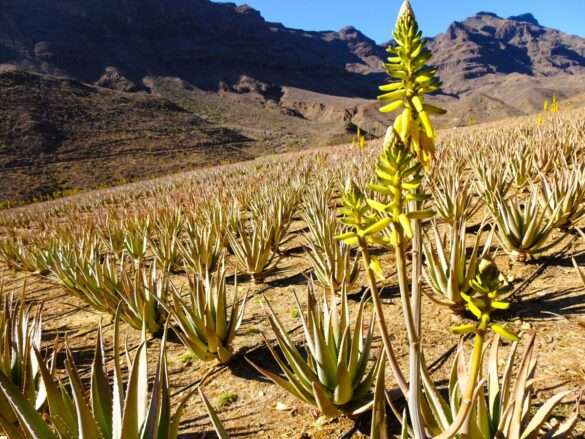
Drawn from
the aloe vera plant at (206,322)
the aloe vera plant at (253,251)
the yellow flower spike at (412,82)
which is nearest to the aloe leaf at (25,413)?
the aloe vera plant at (206,322)

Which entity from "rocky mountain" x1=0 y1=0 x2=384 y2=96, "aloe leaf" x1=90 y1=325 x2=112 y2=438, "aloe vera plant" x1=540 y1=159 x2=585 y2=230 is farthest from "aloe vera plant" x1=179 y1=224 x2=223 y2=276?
"rocky mountain" x1=0 y1=0 x2=384 y2=96

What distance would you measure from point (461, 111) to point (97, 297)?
313 ft

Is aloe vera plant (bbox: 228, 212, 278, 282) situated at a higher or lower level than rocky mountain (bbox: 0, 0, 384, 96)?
lower

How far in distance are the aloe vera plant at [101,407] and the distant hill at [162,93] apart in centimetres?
179

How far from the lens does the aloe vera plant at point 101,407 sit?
1173 millimetres

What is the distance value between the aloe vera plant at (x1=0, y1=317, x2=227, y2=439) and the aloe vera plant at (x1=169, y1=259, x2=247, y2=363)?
37.5 inches

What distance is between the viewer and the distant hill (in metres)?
39.5

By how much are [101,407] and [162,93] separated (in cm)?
8362

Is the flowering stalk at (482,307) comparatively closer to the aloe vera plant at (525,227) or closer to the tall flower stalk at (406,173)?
the tall flower stalk at (406,173)

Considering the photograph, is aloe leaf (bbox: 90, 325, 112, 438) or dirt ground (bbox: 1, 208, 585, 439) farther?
dirt ground (bbox: 1, 208, 585, 439)

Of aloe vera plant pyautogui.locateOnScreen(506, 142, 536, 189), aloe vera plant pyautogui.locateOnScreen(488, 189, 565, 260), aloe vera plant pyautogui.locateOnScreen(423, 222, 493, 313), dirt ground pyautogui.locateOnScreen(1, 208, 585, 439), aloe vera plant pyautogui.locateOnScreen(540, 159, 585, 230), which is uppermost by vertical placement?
aloe vera plant pyautogui.locateOnScreen(506, 142, 536, 189)

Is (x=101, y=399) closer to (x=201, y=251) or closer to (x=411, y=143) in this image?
(x=411, y=143)

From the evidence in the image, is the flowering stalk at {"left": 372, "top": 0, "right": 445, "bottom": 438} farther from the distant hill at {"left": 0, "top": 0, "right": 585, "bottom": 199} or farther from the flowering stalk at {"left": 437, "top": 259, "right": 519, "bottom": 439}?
the distant hill at {"left": 0, "top": 0, "right": 585, "bottom": 199}

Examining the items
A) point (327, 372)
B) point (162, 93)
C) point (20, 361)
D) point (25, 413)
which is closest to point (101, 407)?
point (25, 413)
